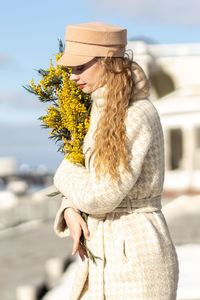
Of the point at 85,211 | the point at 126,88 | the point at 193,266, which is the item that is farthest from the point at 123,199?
the point at 193,266

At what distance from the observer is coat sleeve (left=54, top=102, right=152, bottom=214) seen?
263cm

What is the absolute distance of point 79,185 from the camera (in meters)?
2.75

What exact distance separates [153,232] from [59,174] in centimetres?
57

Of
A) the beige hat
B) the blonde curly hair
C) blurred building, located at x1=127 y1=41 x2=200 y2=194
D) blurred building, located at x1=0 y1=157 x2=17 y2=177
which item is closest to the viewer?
the blonde curly hair

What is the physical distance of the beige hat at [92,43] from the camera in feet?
9.04

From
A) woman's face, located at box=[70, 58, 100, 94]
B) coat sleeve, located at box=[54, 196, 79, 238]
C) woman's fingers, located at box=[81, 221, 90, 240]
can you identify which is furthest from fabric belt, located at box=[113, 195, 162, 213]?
woman's face, located at box=[70, 58, 100, 94]

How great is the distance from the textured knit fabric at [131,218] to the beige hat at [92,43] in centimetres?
19

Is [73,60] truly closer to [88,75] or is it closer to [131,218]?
[88,75]

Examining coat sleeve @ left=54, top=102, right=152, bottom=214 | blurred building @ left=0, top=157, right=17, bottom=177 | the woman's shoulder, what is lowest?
blurred building @ left=0, top=157, right=17, bottom=177

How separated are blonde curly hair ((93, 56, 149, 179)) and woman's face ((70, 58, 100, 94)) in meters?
0.04

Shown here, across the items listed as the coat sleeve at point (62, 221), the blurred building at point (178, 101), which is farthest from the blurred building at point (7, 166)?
the coat sleeve at point (62, 221)

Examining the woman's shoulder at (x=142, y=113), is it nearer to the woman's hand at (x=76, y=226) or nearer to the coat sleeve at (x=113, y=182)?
the coat sleeve at (x=113, y=182)

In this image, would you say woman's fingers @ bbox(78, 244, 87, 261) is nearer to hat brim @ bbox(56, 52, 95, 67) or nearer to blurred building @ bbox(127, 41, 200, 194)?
hat brim @ bbox(56, 52, 95, 67)

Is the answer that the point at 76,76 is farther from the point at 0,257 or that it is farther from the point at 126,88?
the point at 0,257
